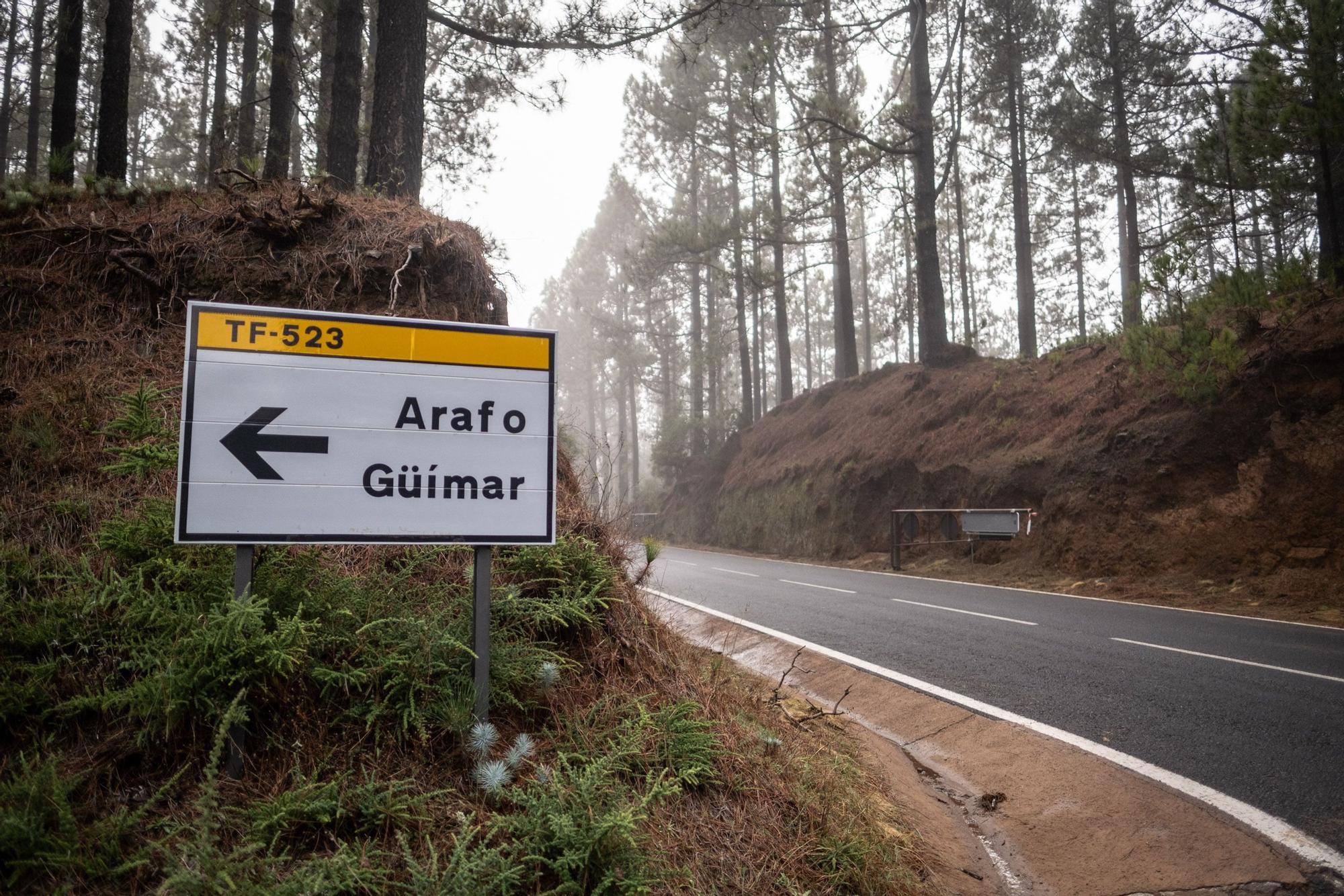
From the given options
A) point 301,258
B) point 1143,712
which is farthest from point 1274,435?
point 301,258

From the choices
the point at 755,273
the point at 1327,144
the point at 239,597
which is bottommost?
the point at 239,597

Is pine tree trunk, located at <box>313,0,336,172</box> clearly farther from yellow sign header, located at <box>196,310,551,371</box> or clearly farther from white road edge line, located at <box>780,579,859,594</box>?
yellow sign header, located at <box>196,310,551,371</box>

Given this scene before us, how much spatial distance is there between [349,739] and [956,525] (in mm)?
14909

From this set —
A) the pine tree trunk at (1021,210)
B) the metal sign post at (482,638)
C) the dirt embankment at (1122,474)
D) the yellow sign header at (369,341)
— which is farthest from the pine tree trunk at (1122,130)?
the metal sign post at (482,638)

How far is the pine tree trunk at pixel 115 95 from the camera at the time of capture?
8086mm

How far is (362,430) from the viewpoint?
9.37 feet

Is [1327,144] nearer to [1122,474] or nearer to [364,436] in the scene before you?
[1122,474]

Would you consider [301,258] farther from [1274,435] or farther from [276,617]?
[1274,435]

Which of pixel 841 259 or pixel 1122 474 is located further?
pixel 841 259

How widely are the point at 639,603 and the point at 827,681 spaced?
3.37 metres

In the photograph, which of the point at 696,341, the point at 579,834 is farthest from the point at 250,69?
the point at 696,341

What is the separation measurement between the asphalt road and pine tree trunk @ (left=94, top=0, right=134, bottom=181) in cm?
742

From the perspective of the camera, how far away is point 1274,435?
11742 millimetres

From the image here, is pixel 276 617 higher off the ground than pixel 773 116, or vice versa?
pixel 773 116
